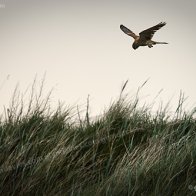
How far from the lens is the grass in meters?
2.00

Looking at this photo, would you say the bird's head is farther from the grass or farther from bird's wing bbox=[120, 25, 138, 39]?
the grass

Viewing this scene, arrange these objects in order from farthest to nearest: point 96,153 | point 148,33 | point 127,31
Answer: point 127,31 < point 148,33 < point 96,153

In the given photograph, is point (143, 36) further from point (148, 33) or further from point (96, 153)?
point (96, 153)

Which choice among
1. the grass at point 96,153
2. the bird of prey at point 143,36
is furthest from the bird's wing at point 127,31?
the grass at point 96,153

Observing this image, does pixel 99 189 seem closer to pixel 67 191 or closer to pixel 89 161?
pixel 67 191

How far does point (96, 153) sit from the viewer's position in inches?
92.5

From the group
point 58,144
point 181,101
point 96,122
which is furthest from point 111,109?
point 58,144

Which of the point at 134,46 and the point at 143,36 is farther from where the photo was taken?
the point at 134,46

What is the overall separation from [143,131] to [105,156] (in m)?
0.37

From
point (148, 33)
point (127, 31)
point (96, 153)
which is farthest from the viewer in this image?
point (127, 31)

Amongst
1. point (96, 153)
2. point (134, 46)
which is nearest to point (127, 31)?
point (134, 46)

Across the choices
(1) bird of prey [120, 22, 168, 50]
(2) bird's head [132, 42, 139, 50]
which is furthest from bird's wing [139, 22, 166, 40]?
(2) bird's head [132, 42, 139, 50]

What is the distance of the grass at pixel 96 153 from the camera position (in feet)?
6.56

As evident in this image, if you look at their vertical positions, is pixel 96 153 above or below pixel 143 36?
below
